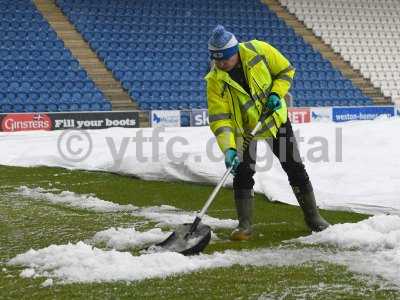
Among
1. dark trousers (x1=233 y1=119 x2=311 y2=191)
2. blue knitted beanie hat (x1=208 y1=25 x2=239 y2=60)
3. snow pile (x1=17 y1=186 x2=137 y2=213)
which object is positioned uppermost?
blue knitted beanie hat (x1=208 y1=25 x2=239 y2=60)

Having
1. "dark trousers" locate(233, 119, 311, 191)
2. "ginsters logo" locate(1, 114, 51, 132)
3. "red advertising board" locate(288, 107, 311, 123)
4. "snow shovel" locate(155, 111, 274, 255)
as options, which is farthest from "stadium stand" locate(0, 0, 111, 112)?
"snow shovel" locate(155, 111, 274, 255)

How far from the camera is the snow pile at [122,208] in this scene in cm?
488

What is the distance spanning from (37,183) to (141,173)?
1.21 m

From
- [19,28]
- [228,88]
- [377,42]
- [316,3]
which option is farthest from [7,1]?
[228,88]

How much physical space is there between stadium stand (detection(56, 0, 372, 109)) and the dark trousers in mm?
13202

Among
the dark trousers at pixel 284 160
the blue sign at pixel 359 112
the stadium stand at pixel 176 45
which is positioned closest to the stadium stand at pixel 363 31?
the stadium stand at pixel 176 45

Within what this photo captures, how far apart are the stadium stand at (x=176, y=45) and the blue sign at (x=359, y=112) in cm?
119

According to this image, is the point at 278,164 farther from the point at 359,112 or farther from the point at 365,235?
the point at 359,112

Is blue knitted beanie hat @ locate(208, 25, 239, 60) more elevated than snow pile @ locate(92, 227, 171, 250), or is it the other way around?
blue knitted beanie hat @ locate(208, 25, 239, 60)

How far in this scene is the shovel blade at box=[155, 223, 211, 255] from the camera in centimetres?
373

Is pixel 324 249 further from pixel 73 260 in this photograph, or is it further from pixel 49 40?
pixel 49 40

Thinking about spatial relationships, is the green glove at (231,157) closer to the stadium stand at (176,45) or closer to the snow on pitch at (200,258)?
the snow on pitch at (200,258)

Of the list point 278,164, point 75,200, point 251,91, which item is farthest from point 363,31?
point 251,91

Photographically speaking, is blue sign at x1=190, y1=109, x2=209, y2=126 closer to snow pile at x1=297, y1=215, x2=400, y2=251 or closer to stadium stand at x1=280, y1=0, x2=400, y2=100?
stadium stand at x1=280, y1=0, x2=400, y2=100
